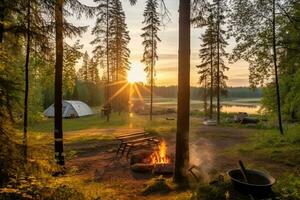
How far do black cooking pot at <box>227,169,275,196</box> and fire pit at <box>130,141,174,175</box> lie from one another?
164 inches

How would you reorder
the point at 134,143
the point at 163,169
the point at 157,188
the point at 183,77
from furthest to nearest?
the point at 134,143 < the point at 163,169 < the point at 183,77 < the point at 157,188

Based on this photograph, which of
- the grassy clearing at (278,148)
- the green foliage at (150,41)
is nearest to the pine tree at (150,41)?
the green foliage at (150,41)

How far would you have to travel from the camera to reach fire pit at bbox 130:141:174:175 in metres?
11.7

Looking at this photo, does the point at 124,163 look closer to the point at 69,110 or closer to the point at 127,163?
the point at 127,163

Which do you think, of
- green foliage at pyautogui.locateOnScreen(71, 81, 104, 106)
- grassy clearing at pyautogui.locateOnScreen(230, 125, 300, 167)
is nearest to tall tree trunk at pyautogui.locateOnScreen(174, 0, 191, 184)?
grassy clearing at pyautogui.locateOnScreen(230, 125, 300, 167)

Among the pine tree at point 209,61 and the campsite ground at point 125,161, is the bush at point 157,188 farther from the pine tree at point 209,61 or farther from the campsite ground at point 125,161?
the pine tree at point 209,61

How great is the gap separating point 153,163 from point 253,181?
5.43 meters

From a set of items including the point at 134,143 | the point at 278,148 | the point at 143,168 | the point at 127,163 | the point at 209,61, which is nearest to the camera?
the point at 143,168

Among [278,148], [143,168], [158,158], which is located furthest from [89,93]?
[143,168]

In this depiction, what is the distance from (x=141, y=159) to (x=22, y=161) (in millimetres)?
8329

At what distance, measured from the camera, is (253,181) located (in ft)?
25.1

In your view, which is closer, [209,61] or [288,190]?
[288,190]

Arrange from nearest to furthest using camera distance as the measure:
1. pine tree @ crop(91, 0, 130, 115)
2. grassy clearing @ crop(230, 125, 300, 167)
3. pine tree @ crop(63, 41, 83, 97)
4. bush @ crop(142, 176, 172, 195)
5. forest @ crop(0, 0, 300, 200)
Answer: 1. forest @ crop(0, 0, 300, 200)
2. bush @ crop(142, 176, 172, 195)
3. pine tree @ crop(63, 41, 83, 97)
4. grassy clearing @ crop(230, 125, 300, 167)
5. pine tree @ crop(91, 0, 130, 115)

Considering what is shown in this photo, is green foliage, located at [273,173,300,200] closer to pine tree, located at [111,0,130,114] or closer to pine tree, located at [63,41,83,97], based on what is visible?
pine tree, located at [63,41,83,97]
